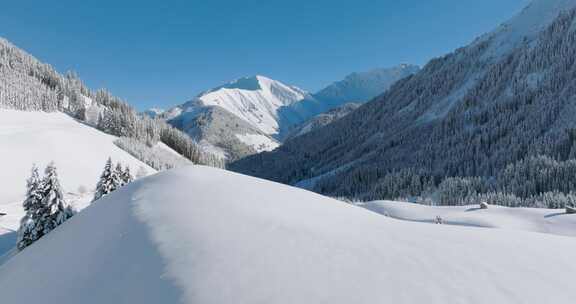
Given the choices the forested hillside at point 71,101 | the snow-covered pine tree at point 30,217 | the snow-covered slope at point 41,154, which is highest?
the forested hillside at point 71,101

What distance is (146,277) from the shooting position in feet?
26.5

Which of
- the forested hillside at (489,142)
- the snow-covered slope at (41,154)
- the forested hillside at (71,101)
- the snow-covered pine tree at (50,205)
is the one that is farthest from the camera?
the forested hillside at (71,101)

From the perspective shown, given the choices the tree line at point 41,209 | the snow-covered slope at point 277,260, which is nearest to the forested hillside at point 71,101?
the tree line at point 41,209

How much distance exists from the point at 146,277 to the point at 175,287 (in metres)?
1.40

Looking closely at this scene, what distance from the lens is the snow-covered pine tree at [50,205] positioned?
24688mm

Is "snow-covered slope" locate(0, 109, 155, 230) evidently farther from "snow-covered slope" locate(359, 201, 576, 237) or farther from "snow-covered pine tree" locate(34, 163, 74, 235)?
"snow-covered slope" locate(359, 201, 576, 237)

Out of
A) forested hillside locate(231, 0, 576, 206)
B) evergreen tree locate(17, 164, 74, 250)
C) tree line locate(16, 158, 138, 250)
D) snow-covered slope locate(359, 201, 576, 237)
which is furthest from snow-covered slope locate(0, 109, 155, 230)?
forested hillside locate(231, 0, 576, 206)

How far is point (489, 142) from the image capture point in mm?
122125

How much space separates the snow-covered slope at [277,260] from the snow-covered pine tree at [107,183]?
2018 centimetres

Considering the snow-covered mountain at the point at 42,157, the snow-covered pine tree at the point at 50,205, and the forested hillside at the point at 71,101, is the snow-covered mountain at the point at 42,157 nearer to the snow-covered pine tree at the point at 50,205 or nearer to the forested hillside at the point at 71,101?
the forested hillside at the point at 71,101

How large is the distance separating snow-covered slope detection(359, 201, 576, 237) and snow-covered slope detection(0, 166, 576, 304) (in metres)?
20.2

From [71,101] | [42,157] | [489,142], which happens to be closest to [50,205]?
[42,157]

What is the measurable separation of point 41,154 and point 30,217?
47388 millimetres

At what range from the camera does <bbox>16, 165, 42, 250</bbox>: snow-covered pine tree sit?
950 inches
